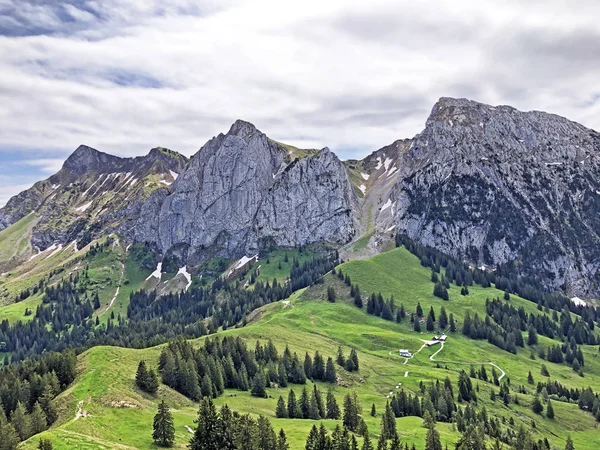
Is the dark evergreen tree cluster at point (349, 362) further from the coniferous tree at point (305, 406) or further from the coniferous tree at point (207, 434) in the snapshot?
the coniferous tree at point (207, 434)

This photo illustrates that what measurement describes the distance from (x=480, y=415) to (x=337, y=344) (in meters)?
67.0

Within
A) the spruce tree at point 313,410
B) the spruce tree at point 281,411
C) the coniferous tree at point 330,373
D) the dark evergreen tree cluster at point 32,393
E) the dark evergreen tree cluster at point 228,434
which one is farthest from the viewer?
the coniferous tree at point 330,373

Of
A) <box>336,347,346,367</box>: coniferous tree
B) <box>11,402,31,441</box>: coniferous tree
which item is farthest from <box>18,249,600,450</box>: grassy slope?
<box>336,347,346,367</box>: coniferous tree

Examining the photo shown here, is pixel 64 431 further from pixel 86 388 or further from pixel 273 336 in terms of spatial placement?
pixel 273 336

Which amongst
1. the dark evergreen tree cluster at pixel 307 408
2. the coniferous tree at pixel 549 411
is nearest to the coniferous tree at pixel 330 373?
the dark evergreen tree cluster at pixel 307 408

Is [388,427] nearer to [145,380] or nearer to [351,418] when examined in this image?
[351,418]

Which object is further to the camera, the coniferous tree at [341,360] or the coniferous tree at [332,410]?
the coniferous tree at [341,360]

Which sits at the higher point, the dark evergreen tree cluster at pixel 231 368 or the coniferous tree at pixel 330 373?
the dark evergreen tree cluster at pixel 231 368

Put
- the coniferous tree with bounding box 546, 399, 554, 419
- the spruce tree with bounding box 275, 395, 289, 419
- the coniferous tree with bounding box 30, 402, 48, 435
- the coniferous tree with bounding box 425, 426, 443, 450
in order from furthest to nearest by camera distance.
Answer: the coniferous tree with bounding box 546, 399, 554, 419
the spruce tree with bounding box 275, 395, 289, 419
the coniferous tree with bounding box 425, 426, 443, 450
the coniferous tree with bounding box 30, 402, 48, 435

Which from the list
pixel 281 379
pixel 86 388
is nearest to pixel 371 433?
pixel 281 379

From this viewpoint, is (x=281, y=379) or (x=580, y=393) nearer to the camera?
(x=281, y=379)

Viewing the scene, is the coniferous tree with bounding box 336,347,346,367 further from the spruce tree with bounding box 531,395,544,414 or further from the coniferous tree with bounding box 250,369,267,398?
the spruce tree with bounding box 531,395,544,414

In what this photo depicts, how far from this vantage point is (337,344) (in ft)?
638

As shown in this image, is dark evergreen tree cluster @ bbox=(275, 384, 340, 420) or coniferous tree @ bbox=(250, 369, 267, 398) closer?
dark evergreen tree cluster @ bbox=(275, 384, 340, 420)
